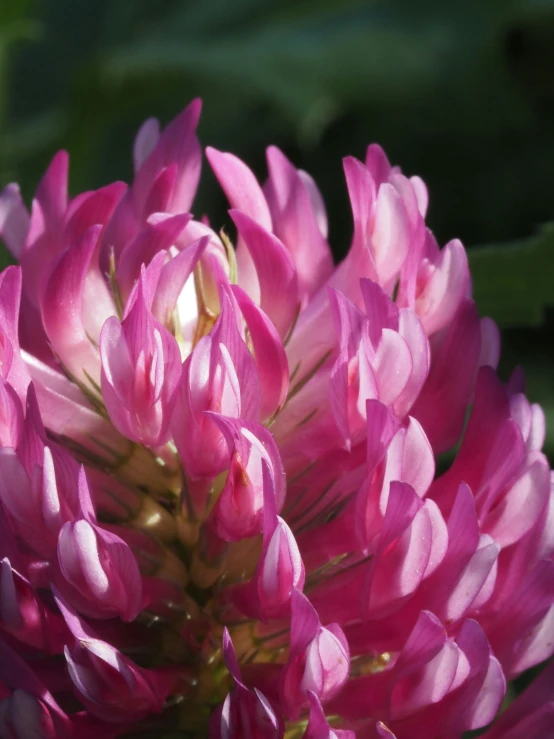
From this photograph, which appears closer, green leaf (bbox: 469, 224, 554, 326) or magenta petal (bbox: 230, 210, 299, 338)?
magenta petal (bbox: 230, 210, 299, 338)

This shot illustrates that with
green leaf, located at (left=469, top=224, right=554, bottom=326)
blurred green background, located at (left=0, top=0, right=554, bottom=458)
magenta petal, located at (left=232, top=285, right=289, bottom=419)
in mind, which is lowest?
blurred green background, located at (left=0, top=0, right=554, bottom=458)

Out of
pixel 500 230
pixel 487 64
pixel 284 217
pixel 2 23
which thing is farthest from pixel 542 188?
pixel 284 217

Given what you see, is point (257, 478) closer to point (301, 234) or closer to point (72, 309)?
point (72, 309)

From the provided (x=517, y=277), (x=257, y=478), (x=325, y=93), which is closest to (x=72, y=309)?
(x=257, y=478)

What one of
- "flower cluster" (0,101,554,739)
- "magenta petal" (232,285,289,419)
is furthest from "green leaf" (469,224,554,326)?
"magenta petal" (232,285,289,419)

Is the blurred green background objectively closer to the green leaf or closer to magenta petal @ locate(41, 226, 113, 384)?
the green leaf

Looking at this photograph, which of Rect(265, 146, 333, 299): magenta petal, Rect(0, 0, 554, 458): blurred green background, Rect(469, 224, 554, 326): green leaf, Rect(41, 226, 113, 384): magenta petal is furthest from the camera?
Rect(0, 0, 554, 458): blurred green background

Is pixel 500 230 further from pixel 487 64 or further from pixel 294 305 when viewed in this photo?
pixel 294 305
